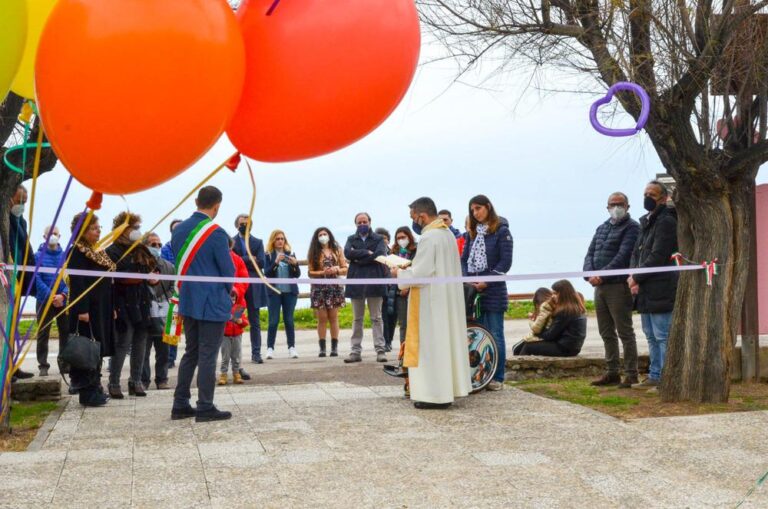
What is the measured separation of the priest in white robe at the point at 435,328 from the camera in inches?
337

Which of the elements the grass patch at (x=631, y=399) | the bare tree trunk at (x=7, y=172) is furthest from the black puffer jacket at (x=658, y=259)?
the bare tree trunk at (x=7, y=172)

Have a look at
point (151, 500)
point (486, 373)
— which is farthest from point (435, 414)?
point (151, 500)

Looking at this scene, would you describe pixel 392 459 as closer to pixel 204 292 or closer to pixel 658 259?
pixel 204 292

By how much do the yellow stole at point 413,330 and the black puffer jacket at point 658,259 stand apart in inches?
78.7

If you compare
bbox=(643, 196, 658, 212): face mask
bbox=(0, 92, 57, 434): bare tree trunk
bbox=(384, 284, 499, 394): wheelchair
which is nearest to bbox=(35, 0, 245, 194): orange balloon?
bbox=(0, 92, 57, 434): bare tree trunk

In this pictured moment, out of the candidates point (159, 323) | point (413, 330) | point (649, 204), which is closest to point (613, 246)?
point (649, 204)

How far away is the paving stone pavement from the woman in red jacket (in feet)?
5.42

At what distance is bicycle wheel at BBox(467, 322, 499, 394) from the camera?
30.8ft

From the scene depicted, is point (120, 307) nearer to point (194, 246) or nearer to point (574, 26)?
point (194, 246)

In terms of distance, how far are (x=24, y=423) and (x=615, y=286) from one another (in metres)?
5.33

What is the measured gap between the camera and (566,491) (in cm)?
567

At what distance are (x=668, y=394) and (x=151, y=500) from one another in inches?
192

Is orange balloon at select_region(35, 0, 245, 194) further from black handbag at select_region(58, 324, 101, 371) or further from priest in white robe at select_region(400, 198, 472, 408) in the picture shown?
black handbag at select_region(58, 324, 101, 371)

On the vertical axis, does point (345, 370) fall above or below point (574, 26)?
below
